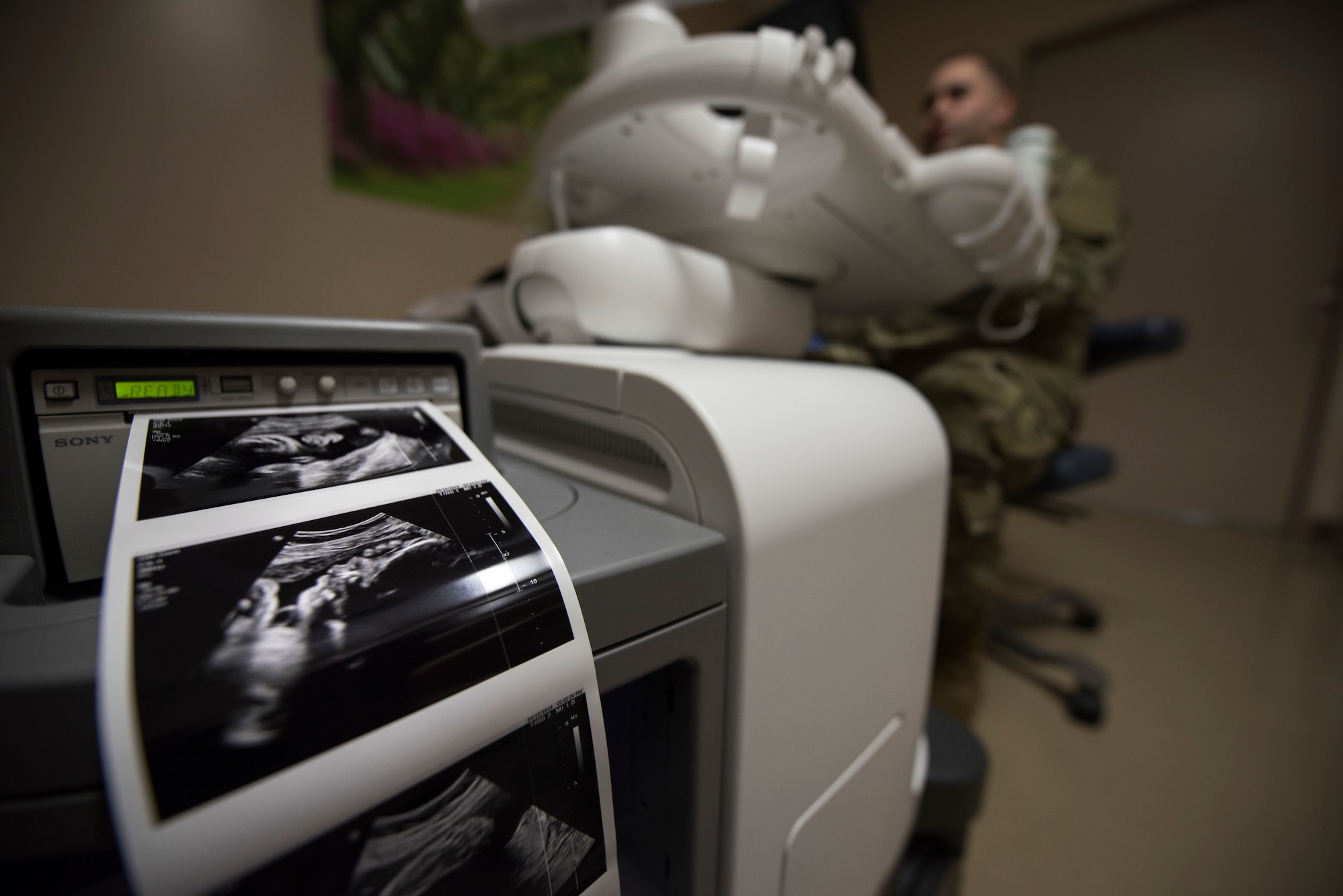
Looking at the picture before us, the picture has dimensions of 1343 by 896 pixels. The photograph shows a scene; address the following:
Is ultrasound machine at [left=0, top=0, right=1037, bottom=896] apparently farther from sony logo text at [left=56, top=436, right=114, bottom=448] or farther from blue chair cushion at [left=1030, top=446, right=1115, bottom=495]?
blue chair cushion at [left=1030, top=446, right=1115, bottom=495]

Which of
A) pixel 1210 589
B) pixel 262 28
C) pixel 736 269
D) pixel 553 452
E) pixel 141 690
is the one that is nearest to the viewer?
pixel 141 690

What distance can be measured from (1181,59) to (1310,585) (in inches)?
79.8

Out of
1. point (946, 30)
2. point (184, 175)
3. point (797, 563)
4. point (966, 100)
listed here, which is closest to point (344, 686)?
point (797, 563)

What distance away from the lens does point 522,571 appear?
218 millimetres

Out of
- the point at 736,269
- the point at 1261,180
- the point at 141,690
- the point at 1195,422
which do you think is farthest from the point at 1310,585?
the point at 141,690

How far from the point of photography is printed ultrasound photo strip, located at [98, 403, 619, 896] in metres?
0.14

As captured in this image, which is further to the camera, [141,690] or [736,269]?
[736,269]

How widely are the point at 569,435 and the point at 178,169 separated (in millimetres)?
964

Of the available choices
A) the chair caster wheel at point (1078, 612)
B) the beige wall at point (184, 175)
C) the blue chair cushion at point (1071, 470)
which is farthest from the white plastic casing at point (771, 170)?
the chair caster wheel at point (1078, 612)

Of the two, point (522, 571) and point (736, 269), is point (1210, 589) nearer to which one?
point (736, 269)

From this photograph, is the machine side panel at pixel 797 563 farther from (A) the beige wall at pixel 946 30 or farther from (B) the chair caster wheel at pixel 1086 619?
(A) the beige wall at pixel 946 30

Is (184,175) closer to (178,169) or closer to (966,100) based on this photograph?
(178,169)

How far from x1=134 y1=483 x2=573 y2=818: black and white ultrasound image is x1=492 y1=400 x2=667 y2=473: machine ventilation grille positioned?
131 millimetres

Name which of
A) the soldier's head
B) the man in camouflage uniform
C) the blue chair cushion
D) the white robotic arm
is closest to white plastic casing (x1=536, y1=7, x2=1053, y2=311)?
the white robotic arm
